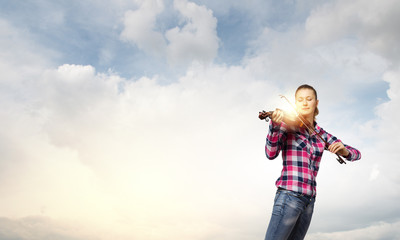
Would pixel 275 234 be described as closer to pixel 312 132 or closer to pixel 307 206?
pixel 307 206

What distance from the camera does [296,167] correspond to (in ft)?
16.2

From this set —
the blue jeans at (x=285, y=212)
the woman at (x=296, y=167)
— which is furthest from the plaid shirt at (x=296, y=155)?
the blue jeans at (x=285, y=212)

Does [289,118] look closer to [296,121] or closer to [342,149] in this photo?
[296,121]

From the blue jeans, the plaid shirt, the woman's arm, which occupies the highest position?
the woman's arm

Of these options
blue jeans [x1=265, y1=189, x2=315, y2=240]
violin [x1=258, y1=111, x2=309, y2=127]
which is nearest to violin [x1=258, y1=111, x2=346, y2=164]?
violin [x1=258, y1=111, x2=309, y2=127]

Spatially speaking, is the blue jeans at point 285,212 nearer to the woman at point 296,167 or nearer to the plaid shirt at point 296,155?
the woman at point 296,167

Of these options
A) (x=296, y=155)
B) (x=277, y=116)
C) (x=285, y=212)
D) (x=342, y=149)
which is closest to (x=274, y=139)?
(x=277, y=116)

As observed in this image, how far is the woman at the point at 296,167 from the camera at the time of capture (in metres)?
4.68

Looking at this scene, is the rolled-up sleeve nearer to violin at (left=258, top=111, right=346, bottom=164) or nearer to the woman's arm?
violin at (left=258, top=111, right=346, bottom=164)

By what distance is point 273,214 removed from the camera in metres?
4.74

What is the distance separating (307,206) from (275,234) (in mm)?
686

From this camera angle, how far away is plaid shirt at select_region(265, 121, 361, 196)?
4.82m

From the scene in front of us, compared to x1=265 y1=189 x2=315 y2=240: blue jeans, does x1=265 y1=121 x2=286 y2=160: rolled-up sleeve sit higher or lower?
higher

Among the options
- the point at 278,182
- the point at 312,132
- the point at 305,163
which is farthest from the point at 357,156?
the point at 278,182
